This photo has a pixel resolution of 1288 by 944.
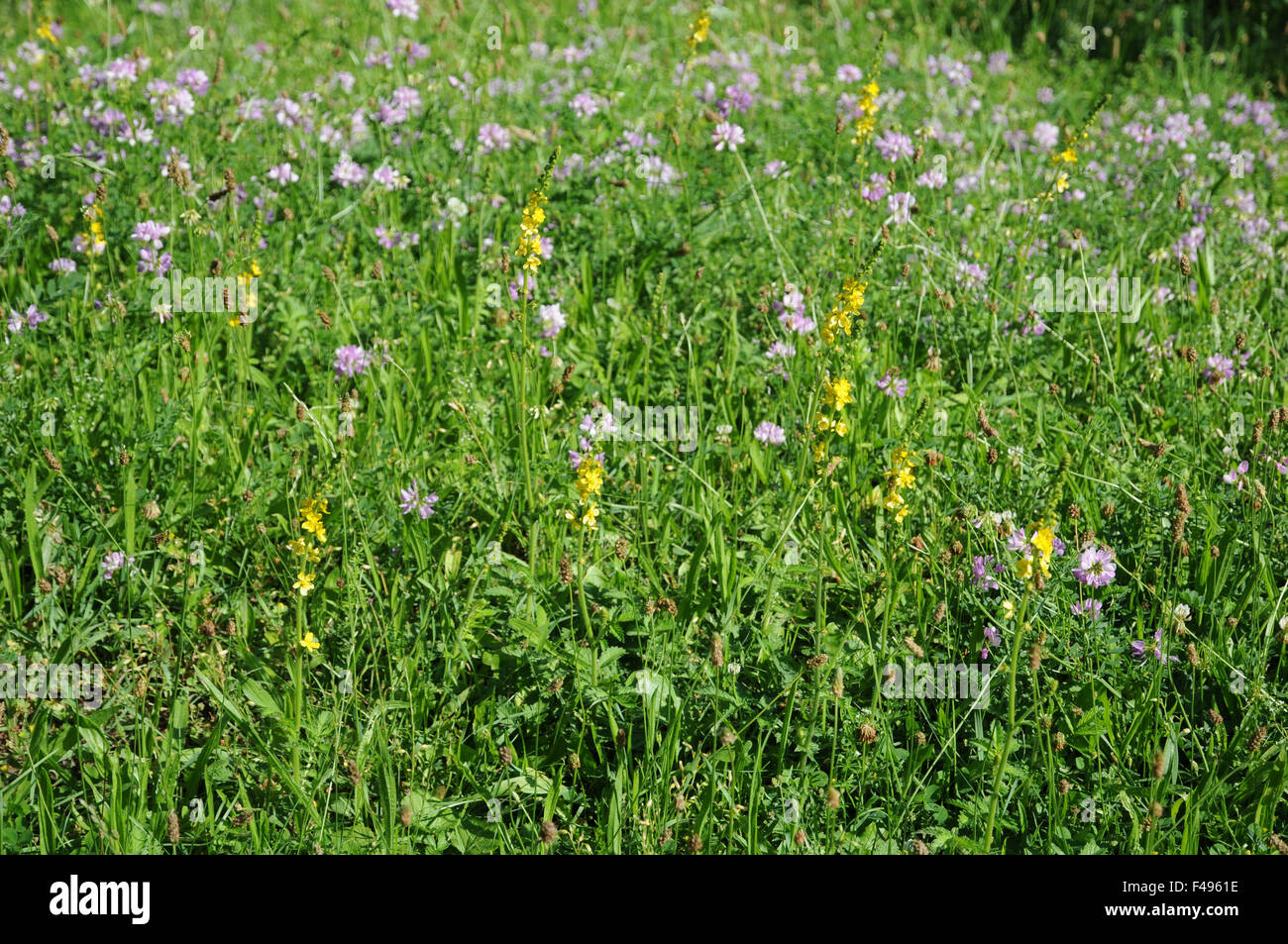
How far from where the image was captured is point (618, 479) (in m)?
3.08

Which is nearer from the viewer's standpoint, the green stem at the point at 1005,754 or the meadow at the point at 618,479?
the green stem at the point at 1005,754

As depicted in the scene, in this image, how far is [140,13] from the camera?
6566mm

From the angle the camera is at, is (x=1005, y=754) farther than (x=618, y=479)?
No

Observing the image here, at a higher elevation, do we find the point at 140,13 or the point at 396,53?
the point at 140,13

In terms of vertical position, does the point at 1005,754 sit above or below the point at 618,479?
below

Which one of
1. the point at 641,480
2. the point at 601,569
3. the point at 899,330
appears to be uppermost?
the point at 899,330

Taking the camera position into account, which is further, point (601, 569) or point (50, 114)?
point (50, 114)

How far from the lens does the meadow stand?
2326 millimetres

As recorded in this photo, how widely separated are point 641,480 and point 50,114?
109 inches

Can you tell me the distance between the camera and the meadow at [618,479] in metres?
2.33

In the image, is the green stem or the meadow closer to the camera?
the green stem

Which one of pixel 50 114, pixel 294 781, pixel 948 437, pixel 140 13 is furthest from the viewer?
pixel 140 13
